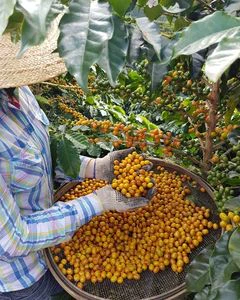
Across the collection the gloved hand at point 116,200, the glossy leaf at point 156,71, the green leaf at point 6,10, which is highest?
the green leaf at point 6,10

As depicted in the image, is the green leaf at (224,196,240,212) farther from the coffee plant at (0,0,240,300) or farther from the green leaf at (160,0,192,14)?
the green leaf at (160,0,192,14)

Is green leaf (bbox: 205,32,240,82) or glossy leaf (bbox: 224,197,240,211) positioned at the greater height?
green leaf (bbox: 205,32,240,82)

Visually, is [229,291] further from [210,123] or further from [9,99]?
[9,99]

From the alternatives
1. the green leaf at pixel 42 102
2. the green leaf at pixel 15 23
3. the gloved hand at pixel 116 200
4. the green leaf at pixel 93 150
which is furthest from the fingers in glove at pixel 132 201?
the green leaf at pixel 42 102

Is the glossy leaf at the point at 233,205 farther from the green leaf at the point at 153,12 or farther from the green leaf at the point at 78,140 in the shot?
the green leaf at the point at 78,140

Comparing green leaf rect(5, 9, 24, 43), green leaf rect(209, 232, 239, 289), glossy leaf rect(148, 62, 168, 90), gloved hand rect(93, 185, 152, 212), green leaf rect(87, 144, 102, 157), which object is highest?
green leaf rect(5, 9, 24, 43)

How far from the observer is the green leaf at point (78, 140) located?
7.12 feet

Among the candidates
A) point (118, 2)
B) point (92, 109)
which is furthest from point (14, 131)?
point (92, 109)

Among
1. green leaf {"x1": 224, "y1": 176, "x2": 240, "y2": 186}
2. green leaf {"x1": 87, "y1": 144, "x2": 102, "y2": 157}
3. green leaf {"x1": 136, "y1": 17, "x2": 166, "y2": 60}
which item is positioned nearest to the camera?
green leaf {"x1": 136, "y1": 17, "x2": 166, "y2": 60}

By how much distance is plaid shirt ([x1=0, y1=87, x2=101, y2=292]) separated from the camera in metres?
1.48

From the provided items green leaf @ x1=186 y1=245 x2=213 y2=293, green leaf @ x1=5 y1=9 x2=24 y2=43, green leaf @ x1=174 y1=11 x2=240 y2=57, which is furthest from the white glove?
green leaf @ x1=174 y1=11 x2=240 y2=57

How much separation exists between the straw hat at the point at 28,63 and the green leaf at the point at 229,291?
778 millimetres

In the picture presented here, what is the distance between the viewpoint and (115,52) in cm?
85

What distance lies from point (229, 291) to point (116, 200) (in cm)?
73
